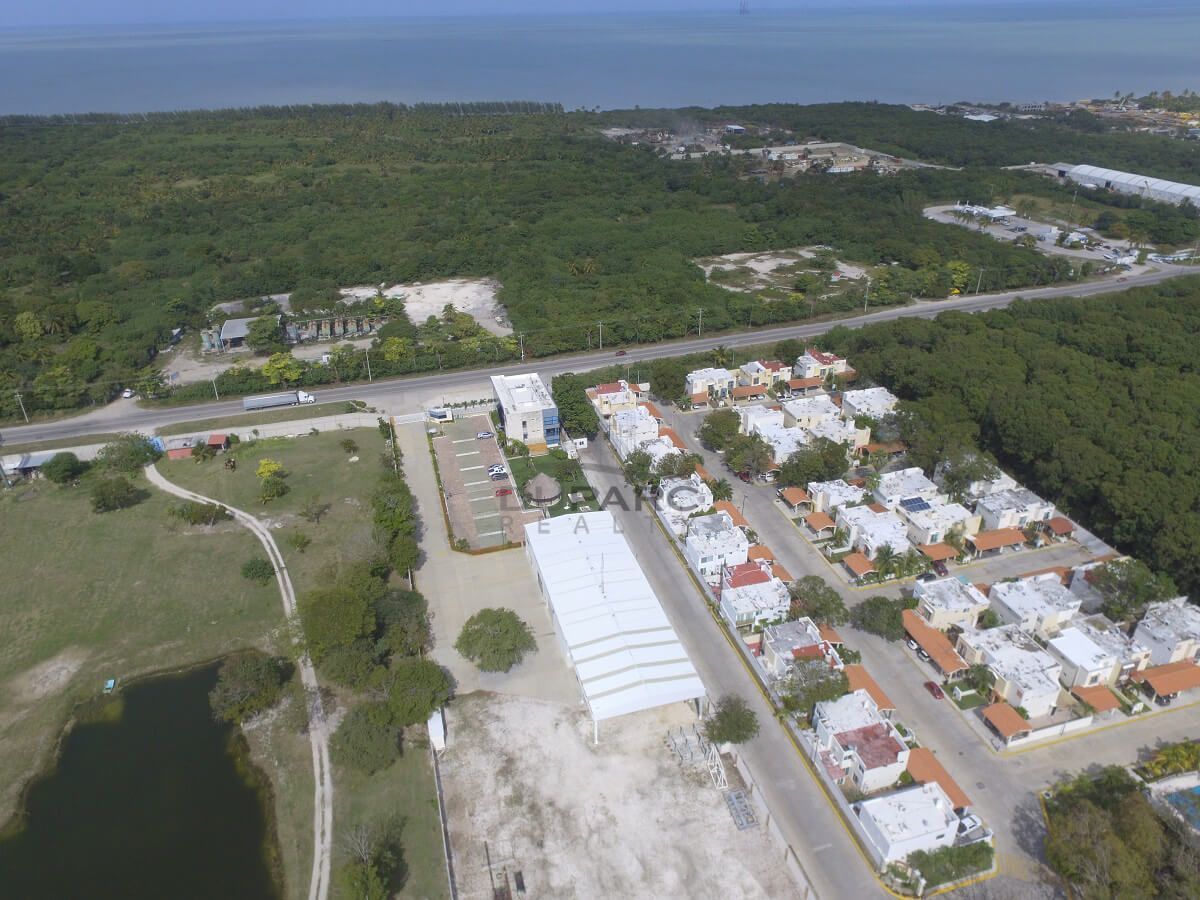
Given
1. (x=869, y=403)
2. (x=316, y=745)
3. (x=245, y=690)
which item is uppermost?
(x=869, y=403)

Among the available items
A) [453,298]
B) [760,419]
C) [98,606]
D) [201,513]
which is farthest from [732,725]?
[453,298]

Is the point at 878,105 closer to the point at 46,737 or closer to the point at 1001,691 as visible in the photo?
the point at 1001,691

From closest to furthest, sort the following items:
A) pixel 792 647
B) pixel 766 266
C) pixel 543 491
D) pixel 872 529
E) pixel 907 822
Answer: pixel 907 822 < pixel 792 647 < pixel 872 529 < pixel 543 491 < pixel 766 266

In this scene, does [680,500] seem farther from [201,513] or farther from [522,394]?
[201,513]

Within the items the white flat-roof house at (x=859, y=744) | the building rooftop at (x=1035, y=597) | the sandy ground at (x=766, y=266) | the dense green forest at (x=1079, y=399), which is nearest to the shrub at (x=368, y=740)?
the white flat-roof house at (x=859, y=744)

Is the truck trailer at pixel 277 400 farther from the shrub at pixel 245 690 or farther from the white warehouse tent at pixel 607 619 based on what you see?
the shrub at pixel 245 690

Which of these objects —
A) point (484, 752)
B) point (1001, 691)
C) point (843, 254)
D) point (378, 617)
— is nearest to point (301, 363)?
point (378, 617)
